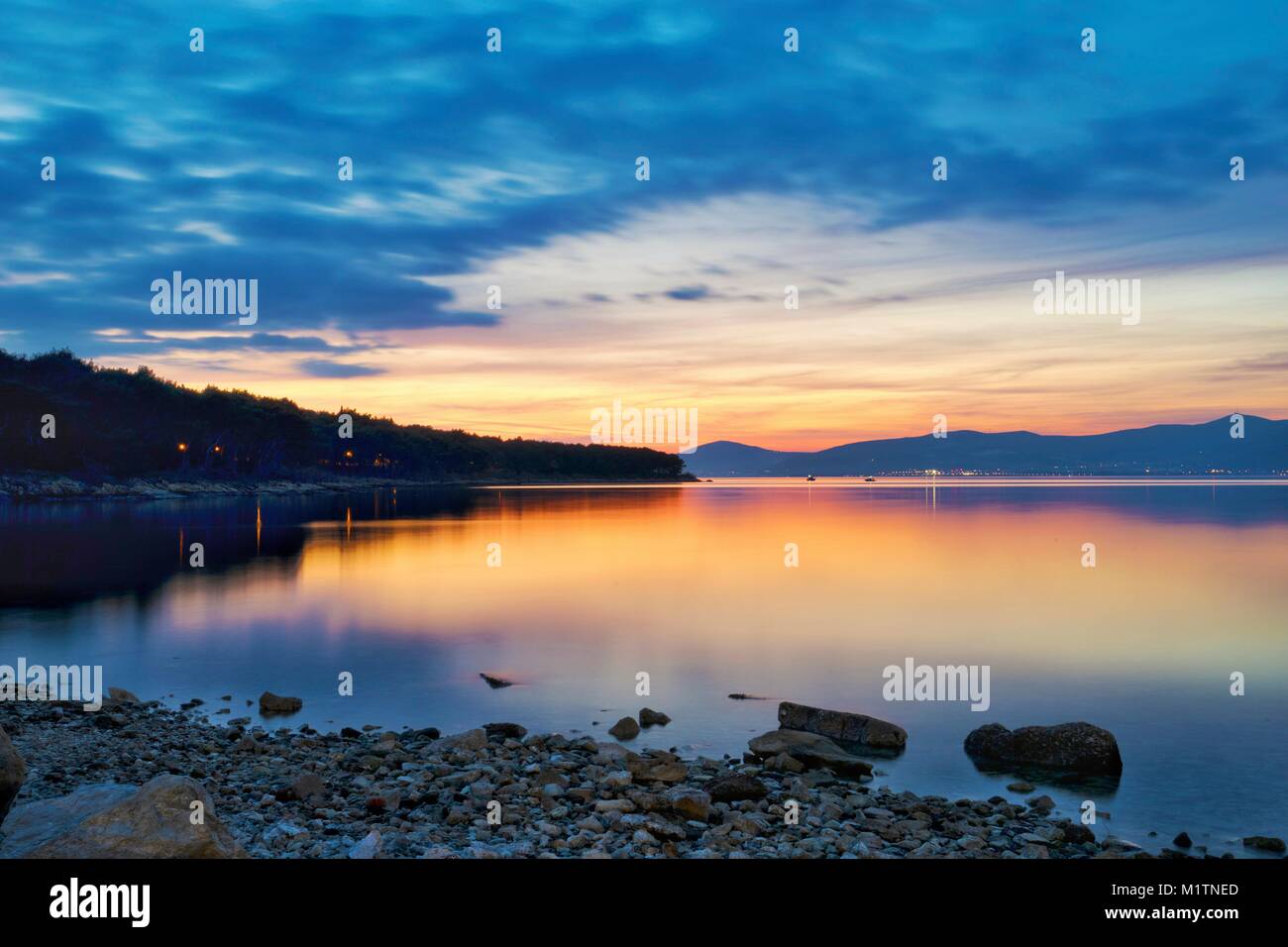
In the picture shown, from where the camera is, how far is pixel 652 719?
617 inches

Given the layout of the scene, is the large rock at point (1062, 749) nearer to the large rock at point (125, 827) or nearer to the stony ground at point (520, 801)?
the stony ground at point (520, 801)

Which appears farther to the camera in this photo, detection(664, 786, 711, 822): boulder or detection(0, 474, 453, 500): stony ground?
detection(0, 474, 453, 500): stony ground

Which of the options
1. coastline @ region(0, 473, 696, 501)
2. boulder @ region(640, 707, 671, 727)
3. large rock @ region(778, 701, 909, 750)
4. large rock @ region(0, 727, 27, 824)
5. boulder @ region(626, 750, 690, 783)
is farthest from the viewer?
coastline @ region(0, 473, 696, 501)

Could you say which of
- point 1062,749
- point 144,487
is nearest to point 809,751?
point 1062,749

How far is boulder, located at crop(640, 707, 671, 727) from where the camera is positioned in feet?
51.1

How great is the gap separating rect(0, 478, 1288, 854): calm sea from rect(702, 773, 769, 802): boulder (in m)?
2.92

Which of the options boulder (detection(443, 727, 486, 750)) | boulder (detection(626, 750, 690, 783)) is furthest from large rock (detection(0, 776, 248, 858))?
boulder (detection(443, 727, 486, 750))

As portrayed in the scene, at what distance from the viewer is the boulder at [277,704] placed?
16250 mm

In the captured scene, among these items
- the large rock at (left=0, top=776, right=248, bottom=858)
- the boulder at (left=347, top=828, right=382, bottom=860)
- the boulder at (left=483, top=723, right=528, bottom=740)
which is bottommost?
the boulder at (left=483, top=723, right=528, bottom=740)

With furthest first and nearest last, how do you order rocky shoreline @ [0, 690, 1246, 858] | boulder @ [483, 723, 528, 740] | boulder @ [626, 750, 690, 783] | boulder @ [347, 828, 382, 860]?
boulder @ [483, 723, 528, 740]
boulder @ [626, 750, 690, 783]
boulder @ [347, 828, 382, 860]
rocky shoreline @ [0, 690, 1246, 858]

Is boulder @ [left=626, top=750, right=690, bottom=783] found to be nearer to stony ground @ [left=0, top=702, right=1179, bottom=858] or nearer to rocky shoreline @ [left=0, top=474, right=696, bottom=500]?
stony ground @ [left=0, top=702, right=1179, bottom=858]

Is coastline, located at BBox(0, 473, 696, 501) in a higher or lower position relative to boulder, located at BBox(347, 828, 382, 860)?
higher

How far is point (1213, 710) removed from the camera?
56.3 feet
